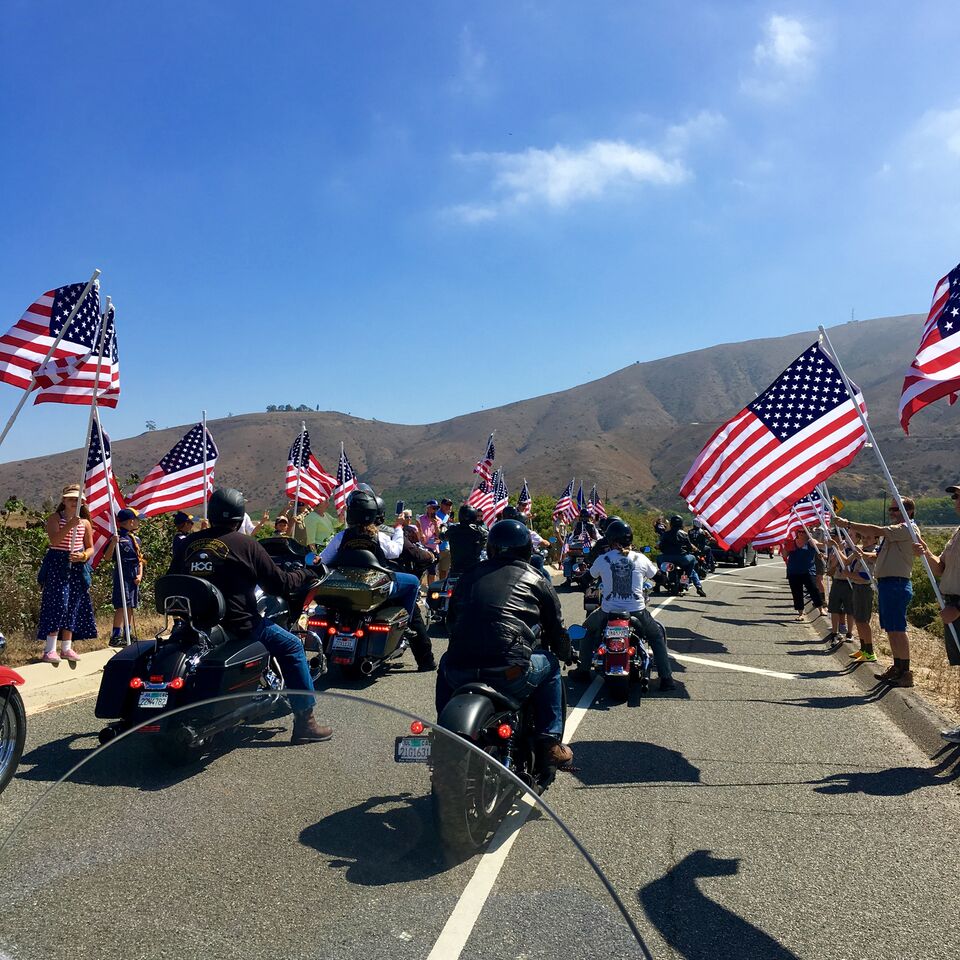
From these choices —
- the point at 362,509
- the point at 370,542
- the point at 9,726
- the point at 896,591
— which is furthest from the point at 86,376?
the point at 896,591

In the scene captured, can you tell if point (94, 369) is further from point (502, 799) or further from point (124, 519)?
point (502, 799)

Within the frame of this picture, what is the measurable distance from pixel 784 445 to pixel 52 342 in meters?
7.96

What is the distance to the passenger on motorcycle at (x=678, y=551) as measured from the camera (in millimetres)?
18344

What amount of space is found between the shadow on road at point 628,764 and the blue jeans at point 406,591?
302 centimetres

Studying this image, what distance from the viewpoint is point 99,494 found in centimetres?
903

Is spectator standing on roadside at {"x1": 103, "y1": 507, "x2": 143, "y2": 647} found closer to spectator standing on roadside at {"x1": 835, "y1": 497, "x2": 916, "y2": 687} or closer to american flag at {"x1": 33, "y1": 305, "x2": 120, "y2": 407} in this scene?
american flag at {"x1": 33, "y1": 305, "x2": 120, "y2": 407}

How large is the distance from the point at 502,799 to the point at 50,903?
3.11 feet

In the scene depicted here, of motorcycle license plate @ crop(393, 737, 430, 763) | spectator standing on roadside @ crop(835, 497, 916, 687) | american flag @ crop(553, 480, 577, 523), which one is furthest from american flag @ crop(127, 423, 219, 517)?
american flag @ crop(553, 480, 577, 523)

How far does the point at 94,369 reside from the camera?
8992mm

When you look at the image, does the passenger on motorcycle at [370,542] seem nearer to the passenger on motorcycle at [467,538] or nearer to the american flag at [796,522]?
the passenger on motorcycle at [467,538]

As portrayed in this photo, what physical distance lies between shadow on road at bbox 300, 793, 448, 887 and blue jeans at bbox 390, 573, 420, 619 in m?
6.93

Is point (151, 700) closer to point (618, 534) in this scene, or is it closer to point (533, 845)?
point (533, 845)

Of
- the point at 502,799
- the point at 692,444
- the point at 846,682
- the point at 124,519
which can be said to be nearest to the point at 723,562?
the point at 846,682

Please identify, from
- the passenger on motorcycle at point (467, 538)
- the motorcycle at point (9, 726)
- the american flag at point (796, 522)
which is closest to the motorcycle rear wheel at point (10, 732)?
the motorcycle at point (9, 726)
